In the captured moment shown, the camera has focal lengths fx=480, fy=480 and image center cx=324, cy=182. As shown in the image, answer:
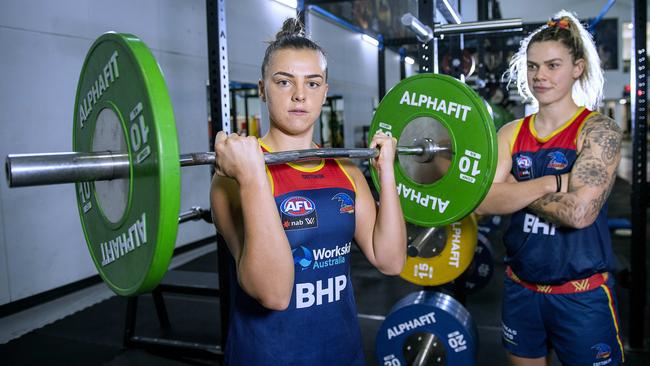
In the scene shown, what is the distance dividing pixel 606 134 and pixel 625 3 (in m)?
15.9

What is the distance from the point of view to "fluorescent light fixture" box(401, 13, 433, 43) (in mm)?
1550

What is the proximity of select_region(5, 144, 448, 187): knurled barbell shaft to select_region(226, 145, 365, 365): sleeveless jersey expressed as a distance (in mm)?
120

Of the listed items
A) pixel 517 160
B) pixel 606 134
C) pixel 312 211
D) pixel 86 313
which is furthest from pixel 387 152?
pixel 86 313

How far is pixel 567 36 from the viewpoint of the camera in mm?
1506

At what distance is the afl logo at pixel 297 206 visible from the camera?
1020 millimetres

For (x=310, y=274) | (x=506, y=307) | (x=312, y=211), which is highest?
(x=312, y=211)

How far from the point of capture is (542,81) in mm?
1500

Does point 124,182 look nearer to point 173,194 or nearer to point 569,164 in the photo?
point 173,194

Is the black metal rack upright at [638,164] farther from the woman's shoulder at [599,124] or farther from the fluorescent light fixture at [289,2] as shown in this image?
the fluorescent light fixture at [289,2]

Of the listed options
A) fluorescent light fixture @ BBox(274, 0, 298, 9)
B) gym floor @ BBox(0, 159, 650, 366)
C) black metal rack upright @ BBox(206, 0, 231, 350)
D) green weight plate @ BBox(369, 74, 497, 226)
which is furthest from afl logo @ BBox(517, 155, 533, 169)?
fluorescent light fixture @ BBox(274, 0, 298, 9)

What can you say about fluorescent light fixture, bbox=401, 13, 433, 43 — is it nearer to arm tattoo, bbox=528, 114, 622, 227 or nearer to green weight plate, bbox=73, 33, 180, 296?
arm tattoo, bbox=528, 114, 622, 227

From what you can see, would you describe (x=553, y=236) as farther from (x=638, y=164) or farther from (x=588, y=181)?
(x=638, y=164)

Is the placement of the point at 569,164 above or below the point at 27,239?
above

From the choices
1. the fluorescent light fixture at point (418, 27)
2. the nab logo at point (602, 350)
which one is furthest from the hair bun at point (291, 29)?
the nab logo at point (602, 350)
